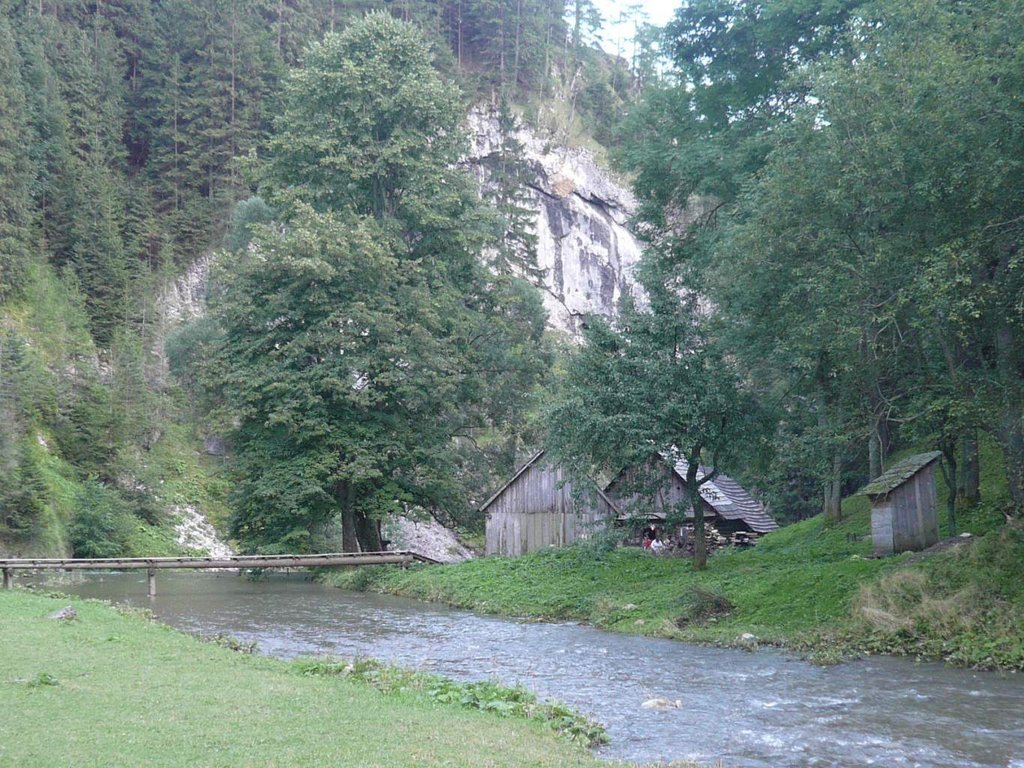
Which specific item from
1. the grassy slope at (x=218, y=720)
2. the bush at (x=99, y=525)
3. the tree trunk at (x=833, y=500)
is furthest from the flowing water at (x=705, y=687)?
the bush at (x=99, y=525)

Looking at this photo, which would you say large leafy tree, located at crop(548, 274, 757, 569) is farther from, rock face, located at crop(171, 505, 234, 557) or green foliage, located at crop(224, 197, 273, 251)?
green foliage, located at crop(224, 197, 273, 251)

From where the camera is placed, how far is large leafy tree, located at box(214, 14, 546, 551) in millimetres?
35500

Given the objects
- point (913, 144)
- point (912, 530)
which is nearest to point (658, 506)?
point (912, 530)

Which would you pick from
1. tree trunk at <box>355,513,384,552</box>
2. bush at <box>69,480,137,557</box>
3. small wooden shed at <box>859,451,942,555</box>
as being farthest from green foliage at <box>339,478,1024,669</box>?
bush at <box>69,480,137,557</box>

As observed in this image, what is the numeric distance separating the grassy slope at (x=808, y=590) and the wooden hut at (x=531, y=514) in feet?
17.4

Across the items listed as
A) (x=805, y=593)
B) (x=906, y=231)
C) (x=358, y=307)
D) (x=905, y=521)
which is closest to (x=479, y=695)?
(x=805, y=593)

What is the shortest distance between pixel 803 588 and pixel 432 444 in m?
20.1

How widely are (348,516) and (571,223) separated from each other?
54.0m

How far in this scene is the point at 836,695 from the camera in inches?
561

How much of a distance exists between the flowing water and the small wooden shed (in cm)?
538

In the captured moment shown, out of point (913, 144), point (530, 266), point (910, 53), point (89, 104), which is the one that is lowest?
point (913, 144)

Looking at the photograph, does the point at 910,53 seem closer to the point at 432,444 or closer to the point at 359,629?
the point at 359,629

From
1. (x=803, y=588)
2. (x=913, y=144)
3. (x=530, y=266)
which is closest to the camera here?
(x=913, y=144)

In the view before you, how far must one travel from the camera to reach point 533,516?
38.5 metres
